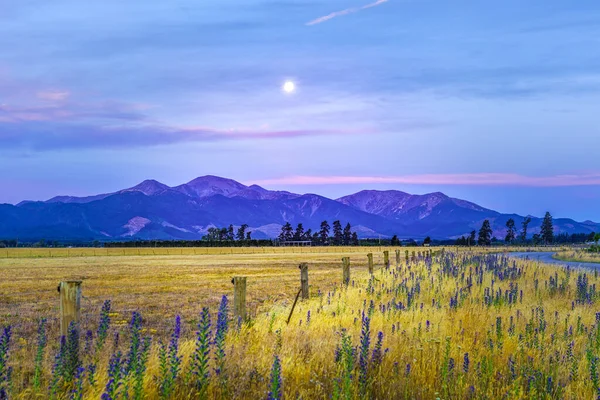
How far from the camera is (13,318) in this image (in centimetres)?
1706

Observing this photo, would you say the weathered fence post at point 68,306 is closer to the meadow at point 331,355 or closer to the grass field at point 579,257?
the meadow at point 331,355

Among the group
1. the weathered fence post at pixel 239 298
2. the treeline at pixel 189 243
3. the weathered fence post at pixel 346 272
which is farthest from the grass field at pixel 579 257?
the treeline at pixel 189 243

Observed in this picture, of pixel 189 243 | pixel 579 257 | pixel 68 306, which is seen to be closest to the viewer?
pixel 68 306

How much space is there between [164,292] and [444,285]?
1278 centimetres

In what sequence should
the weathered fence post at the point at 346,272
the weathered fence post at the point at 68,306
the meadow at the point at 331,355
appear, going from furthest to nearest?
the weathered fence post at the point at 346,272 < the weathered fence post at the point at 68,306 < the meadow at the point at 331,355

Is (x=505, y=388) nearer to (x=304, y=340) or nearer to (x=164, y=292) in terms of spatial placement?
(x=304, y=340)

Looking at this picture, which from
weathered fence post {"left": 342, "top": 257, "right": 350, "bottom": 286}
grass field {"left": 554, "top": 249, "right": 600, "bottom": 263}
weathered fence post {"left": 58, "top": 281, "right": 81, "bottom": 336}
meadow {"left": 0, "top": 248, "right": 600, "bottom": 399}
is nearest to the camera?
meadow {"left": 0, "top": 248, "right": 600, "bottom": 399}

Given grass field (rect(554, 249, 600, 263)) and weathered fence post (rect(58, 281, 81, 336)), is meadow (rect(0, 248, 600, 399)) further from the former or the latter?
grass field (rect(554, 249, 600, 263))

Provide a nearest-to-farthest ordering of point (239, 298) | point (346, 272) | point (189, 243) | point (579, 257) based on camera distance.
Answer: point (239, 298)
point (346, 272)
point (579, 257)
point (189, 243)

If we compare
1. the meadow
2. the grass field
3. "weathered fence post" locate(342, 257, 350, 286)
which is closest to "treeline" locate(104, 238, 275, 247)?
the grass field

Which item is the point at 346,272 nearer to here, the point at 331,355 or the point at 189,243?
the point at 331,355

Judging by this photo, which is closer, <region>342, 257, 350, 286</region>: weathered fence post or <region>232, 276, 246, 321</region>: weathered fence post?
<region>232, 276, 246, 321</region>: weathered fence post

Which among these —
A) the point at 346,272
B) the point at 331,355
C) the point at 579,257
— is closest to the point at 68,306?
the point at 331,355

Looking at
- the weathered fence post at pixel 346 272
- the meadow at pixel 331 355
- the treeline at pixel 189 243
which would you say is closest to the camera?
the meadow at pixel 331 355
